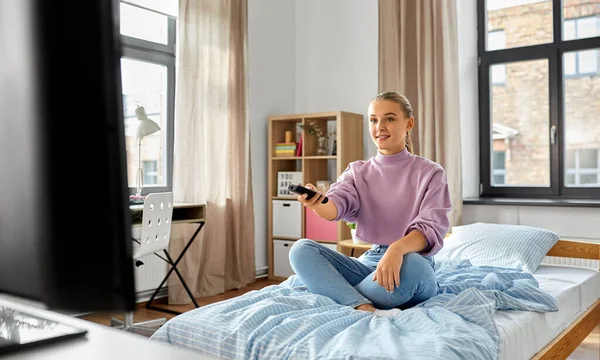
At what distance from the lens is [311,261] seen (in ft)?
6.48

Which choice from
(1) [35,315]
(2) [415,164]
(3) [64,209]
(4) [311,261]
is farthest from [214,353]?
(3) [64,209]

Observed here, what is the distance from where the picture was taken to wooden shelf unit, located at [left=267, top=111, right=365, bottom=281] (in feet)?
14.1

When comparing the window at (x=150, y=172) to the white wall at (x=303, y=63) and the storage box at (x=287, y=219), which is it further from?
the storage box at (x=287, y=219)

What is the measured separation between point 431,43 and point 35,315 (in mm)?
3942

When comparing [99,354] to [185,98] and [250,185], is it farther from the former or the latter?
[250,185]

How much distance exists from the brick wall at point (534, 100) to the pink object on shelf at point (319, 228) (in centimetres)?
131

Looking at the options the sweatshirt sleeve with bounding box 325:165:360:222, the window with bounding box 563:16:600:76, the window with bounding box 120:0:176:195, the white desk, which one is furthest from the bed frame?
the window with bounding box 120:0:176:195

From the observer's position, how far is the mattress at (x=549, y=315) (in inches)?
67.3

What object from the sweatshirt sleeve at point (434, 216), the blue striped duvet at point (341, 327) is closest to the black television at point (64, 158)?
the blue striped duvet at point (341, 327)

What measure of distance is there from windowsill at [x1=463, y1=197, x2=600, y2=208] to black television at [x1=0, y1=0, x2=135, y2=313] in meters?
3.65

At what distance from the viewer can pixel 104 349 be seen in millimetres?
355

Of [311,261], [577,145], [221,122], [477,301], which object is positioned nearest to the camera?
[477,301]

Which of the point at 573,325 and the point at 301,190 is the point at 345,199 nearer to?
the point at 301,190

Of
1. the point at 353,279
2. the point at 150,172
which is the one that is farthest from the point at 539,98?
the point at 150,172
